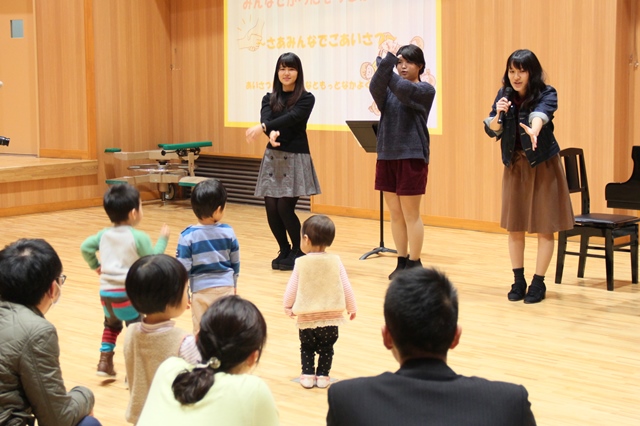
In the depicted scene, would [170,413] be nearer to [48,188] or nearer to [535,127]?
[535,127]

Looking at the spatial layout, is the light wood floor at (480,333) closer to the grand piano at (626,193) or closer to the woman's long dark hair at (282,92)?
the grand piano at (626,193)

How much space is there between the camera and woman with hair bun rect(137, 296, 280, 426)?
194cm

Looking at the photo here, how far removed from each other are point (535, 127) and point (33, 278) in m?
3.29

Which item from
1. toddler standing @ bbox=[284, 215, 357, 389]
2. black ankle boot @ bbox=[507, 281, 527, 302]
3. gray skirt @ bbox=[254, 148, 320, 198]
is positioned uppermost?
gray skirt @ bbox=[254, 148, 320, 198]

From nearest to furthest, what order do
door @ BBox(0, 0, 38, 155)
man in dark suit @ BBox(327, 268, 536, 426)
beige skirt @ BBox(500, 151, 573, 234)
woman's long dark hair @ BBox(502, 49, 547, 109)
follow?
man in dark suit @ BBox(327, 268, 536, 426)
woman's long dark hair @ BBox(502, 49, 547, 109)
beige skirt @ BBox(500, 151, 573, 234)
door @ BBox(0, 0, 38, 155)

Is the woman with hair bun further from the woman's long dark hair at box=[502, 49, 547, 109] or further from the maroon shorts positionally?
the maroon shorts

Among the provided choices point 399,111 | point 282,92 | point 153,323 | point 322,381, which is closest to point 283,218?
point 282,92

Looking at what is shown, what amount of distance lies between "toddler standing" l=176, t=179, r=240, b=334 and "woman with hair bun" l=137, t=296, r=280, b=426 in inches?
63.5

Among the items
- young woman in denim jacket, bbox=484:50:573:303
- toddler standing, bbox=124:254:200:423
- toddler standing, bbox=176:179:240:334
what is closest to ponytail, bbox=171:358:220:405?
toddler standing, bbox=124:254:200:423

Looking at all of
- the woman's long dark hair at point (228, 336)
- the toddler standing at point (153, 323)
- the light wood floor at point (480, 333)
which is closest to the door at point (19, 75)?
the light wood floor at point (480, 333)

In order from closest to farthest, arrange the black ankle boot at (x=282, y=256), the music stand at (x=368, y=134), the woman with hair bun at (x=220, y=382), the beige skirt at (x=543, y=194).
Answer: the woman with hair bun at (x=220, y=382)
the beige skirt at (x=543, y=194)
the black ankle boot at (x=282, y=256)
the music stand at (x=368, y=134)

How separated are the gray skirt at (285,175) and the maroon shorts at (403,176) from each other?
667 mm

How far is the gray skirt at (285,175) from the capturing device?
20.8 ft

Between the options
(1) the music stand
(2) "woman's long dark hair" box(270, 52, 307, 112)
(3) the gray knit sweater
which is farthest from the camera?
(1) the music stand
